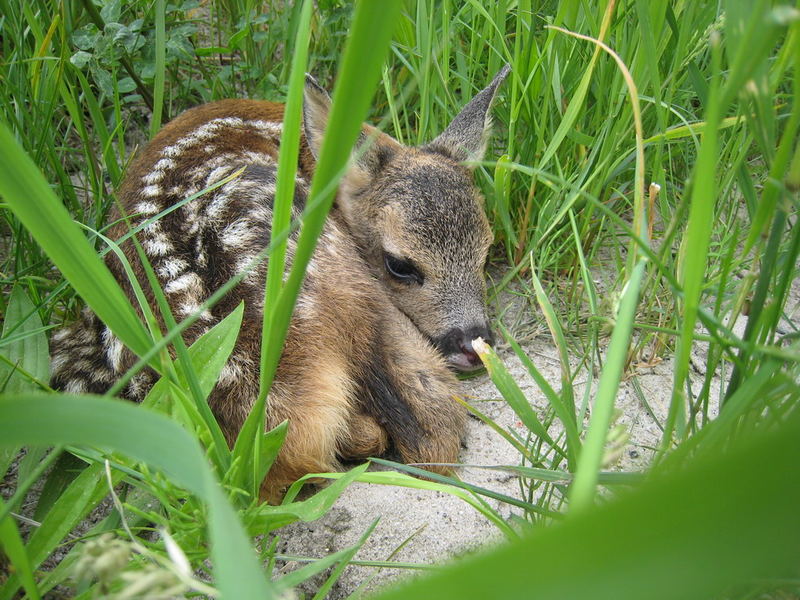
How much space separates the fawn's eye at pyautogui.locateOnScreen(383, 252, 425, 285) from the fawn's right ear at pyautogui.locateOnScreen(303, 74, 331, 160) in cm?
55

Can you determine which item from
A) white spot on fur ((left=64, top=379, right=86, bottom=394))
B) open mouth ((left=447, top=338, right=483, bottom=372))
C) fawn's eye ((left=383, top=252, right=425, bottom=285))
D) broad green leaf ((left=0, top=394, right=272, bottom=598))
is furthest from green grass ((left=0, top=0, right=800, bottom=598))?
fawn's eye ((left=383, top=252, right=425, bottom=285))

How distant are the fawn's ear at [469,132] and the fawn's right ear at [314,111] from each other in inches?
22.1

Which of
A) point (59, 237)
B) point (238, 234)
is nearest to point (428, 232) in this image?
point (238, 234)

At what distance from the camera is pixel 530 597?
57 cm

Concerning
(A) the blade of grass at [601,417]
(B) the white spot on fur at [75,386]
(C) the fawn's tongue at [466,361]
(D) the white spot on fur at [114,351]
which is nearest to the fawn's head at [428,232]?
(C) the fawn's tongue at [466,361]

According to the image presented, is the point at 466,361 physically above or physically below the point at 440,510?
above

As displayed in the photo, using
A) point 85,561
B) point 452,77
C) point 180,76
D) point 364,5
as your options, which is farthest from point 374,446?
point 180,76

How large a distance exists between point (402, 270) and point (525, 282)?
56 centimetres

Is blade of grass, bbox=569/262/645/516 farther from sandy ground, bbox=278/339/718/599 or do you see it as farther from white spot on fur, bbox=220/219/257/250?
white spot on fur, bbox=220/219/257/250

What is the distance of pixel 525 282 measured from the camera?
3076 mm

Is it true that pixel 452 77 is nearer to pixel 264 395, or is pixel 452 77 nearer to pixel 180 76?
pixel 180 76

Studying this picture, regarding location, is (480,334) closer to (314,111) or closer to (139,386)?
(314,111)

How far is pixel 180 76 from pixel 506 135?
193 centimetres

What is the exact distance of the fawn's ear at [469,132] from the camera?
3.14 meters
